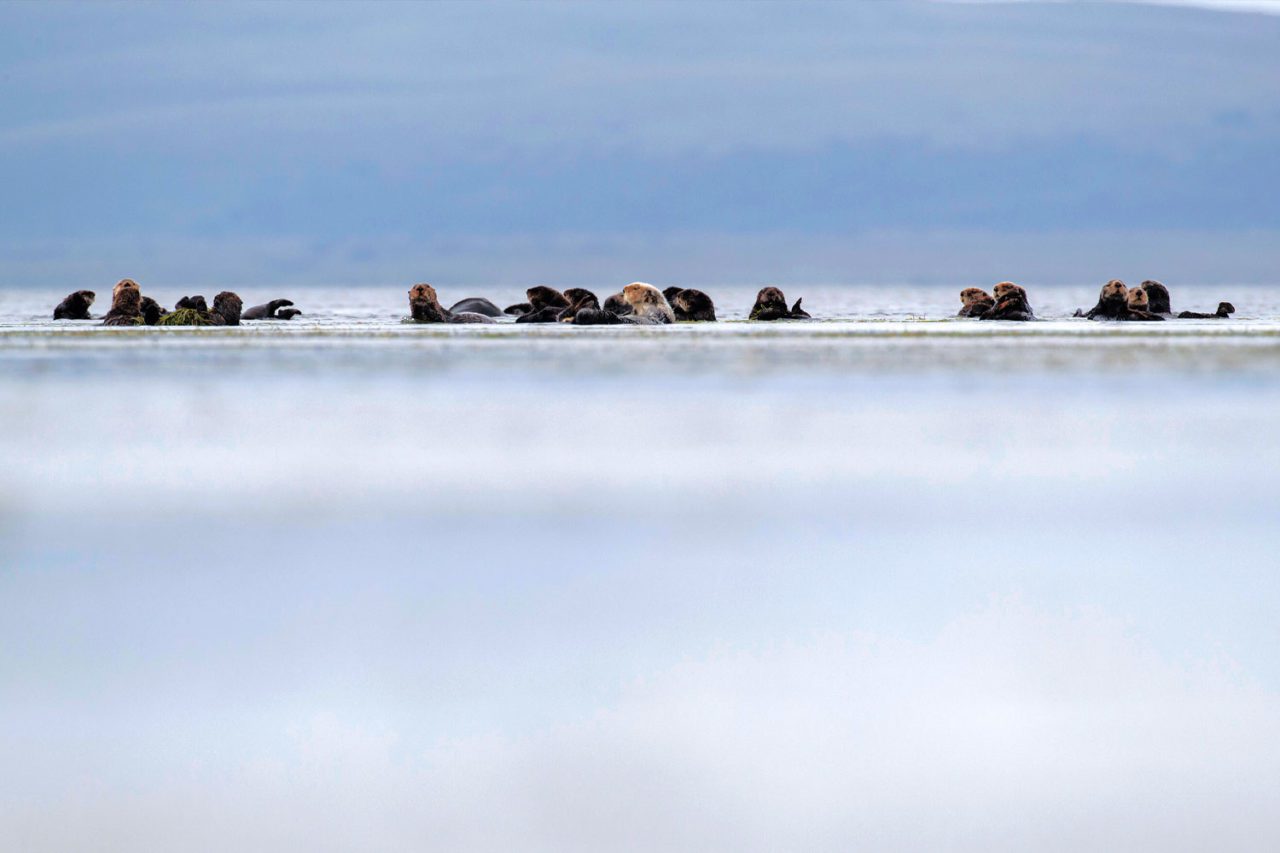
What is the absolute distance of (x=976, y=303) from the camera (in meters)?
44.7

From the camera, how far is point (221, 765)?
16.1 ft

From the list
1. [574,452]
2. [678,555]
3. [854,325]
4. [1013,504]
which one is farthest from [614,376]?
[854,325]

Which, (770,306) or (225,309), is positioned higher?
(770,306)

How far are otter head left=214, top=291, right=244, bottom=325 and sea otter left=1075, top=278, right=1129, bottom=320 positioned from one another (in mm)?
22262

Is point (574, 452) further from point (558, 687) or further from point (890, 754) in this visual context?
point (890, 754)

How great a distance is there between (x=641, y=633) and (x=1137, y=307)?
1432 inches

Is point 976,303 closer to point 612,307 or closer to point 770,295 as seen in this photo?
point 770,295

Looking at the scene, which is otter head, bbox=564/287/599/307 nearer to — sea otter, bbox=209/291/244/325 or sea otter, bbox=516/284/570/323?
sea otter, bbox=516/284/570/323

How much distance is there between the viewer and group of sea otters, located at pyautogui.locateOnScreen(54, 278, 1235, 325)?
38.2 meters

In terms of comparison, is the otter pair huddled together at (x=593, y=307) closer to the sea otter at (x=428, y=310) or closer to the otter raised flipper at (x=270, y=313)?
the sea otter at (x=428, y=310)

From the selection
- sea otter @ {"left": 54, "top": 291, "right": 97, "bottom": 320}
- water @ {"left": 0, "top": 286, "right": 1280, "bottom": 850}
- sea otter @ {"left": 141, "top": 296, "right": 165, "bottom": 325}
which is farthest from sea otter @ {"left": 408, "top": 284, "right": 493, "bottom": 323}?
water @ {"left": 0, "top": 286, "right": 1280, "bottom": 850}

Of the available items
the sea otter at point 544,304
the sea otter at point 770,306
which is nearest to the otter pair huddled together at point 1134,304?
the sea otter at point 770,306

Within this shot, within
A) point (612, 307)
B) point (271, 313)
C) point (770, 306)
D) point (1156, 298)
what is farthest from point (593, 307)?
Answer: point (1156, 298)

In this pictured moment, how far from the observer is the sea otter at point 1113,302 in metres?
40.6
